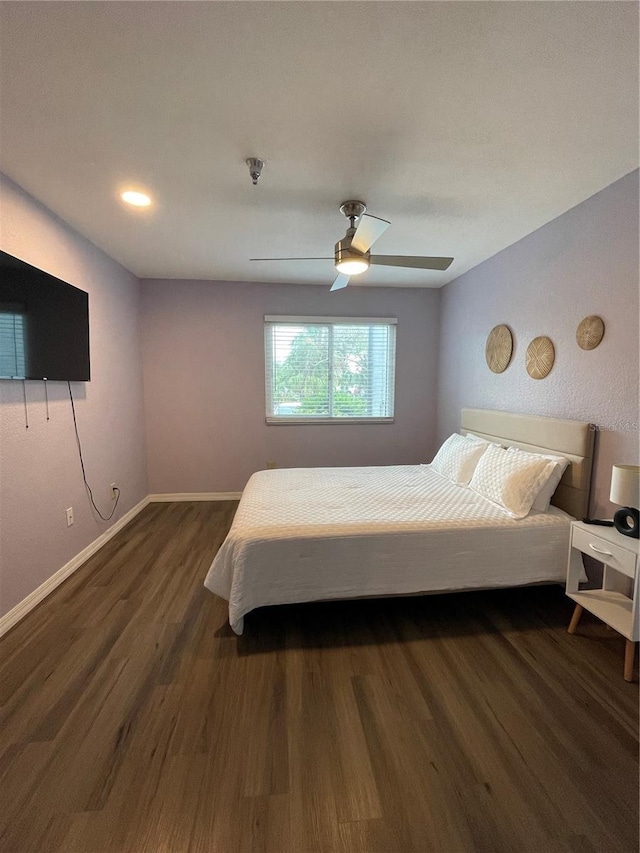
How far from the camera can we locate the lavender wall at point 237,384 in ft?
13.1

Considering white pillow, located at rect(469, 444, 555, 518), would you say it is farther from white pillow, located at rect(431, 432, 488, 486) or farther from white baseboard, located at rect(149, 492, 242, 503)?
white baseboard, located at rect(149, 492, 242, 503)

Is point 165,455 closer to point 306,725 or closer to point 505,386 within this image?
point 306,725

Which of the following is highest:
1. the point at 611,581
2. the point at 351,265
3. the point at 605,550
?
the point at 351,265

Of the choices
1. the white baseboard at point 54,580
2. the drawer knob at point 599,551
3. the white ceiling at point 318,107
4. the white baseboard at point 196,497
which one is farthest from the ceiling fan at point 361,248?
the white baseboard at point 196,497

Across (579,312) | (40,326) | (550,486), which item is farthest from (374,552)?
(40,326)

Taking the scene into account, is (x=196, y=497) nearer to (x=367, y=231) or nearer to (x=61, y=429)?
(x=61, y=429)

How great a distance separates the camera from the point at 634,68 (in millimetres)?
1312

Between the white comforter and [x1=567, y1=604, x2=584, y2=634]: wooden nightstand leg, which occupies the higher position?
the white comforter

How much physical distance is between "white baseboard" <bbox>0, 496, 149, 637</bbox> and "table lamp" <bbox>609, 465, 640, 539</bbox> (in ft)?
10.9

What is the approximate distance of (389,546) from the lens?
197 centimetres

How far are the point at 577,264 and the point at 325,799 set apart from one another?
3.04 m

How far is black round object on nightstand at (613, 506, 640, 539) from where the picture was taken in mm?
1746

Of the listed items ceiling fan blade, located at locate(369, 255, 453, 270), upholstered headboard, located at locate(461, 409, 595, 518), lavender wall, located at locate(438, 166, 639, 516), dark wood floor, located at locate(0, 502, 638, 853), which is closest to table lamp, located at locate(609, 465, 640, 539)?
lavender wall, located at locate(438, 166, 639, 516)

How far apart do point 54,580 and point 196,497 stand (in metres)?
1.86
